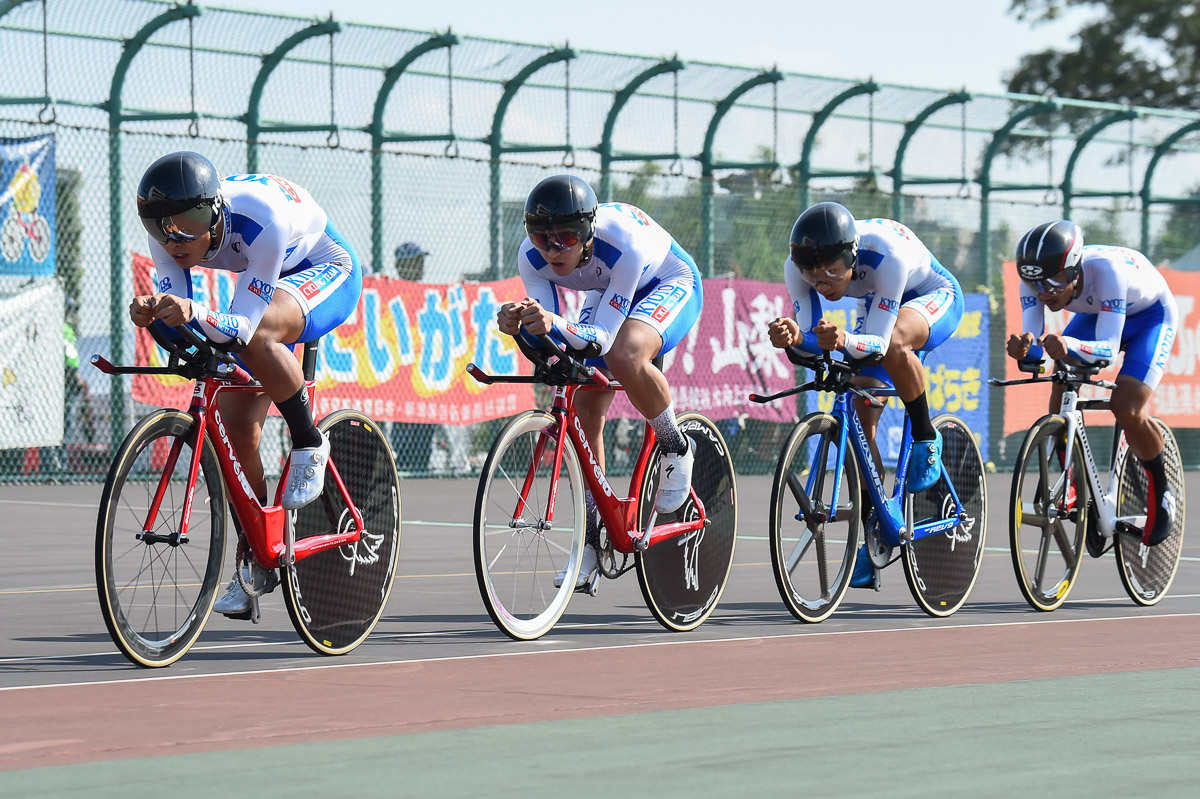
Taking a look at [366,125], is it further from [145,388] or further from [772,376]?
[772,376]

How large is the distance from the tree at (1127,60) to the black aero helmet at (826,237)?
129 ft

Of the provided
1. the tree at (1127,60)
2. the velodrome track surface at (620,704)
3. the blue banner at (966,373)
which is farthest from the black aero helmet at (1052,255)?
the tree at (1127,60)

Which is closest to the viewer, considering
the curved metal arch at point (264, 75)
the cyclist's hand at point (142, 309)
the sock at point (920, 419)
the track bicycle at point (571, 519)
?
the cyclist's hand at point (142, 309)

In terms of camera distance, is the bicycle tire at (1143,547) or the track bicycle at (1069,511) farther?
the bicycle tire at (1143,547)

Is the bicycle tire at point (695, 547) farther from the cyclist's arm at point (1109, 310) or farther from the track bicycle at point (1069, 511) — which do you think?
the cyclist's arm at point (1109, 310)

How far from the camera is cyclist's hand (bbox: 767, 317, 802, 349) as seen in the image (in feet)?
25.6

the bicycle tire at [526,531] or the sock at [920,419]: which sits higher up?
the sock at [920,419]

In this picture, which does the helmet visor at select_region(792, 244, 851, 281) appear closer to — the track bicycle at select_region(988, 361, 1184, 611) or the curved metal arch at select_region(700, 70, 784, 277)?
the track bicycle at select_region(988, 361, 1184, 611)

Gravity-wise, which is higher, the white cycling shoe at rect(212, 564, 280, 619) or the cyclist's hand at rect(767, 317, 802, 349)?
the cyclist's hand at rect(767, 317, 802, 349)

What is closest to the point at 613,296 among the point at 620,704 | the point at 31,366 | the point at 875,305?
the point at 875,305

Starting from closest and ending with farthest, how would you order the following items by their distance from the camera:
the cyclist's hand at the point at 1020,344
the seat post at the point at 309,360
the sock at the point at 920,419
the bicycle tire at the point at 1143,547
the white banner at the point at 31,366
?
1. the seat post at the point at 309,360
2. the sock at the point at 920,419
3. the cyclist's hand at the point at 1020,344
4. the bicycle tire at the point at 1143,547
5. the white banner at the point at 31,366

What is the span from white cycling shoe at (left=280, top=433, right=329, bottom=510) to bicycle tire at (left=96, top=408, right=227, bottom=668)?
0.74ft

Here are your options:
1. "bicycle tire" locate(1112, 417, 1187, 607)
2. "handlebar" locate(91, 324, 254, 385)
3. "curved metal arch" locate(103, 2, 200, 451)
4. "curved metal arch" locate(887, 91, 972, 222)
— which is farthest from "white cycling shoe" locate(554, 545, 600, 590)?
"curved metal arch" locate(887, 91, 972, 222)

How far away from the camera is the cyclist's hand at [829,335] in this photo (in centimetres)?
783
